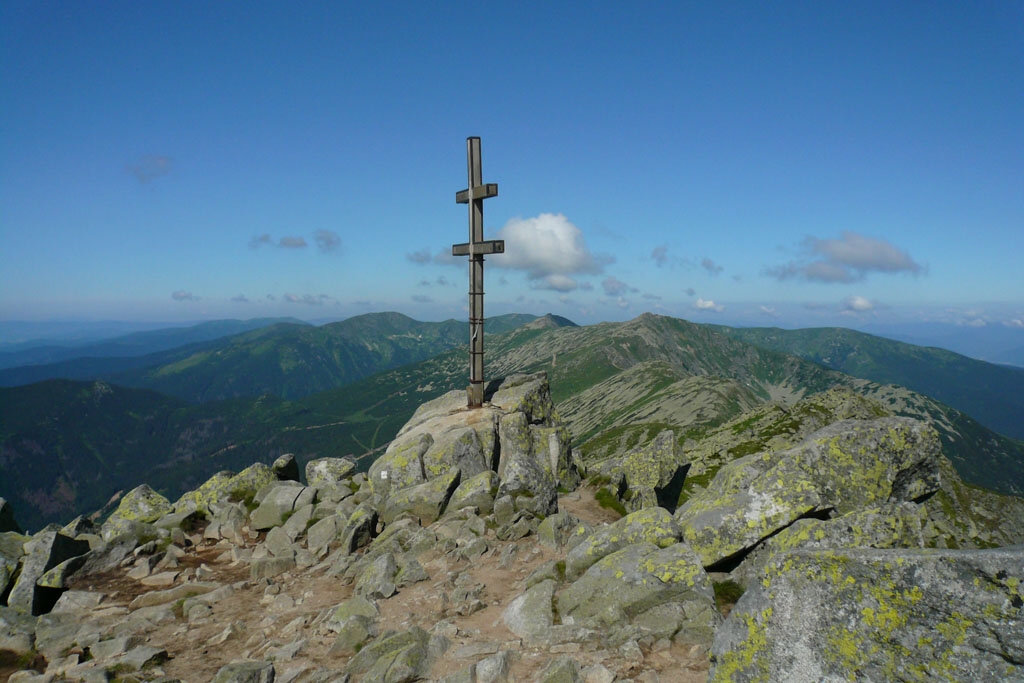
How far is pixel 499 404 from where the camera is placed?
26.8 m

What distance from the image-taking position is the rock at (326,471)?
25147mm

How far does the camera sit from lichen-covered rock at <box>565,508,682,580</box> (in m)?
12.1

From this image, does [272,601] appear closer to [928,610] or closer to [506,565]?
[506,565]

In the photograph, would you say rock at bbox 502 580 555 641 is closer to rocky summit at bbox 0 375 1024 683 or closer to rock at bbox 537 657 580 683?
rocky summit at bbox 0 375 1024 683

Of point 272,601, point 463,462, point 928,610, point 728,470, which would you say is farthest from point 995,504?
point 272,601

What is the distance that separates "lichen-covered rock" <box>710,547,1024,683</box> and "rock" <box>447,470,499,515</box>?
38.2 feet

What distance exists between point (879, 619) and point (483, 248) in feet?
71.1

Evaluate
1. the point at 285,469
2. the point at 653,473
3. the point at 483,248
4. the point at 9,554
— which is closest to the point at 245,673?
the point at 9,554

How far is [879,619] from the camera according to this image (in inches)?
255

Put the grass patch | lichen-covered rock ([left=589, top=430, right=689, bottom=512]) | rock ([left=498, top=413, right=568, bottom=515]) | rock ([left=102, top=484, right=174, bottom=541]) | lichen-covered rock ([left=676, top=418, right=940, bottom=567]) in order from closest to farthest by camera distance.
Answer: lichen-covered rock ([left=676, top=418, right=940, bottom=567]) → rock ([left=498, top=413, right=568, bottom=515]) → the grass patch → lichen-covered rock ([left=589, top=430, right=689, bottom=512]) → rock ([left=102, top=484, right=174, bottom=541])

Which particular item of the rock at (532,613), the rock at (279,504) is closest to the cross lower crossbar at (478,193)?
the rock at (279,504)

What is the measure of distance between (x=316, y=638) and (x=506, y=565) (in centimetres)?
532

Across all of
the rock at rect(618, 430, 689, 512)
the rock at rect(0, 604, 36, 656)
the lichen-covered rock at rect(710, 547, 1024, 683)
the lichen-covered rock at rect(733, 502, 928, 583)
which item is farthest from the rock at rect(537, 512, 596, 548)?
the rock at rect(0, 604, 36, 656)

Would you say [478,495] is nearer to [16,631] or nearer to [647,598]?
[647,598]
